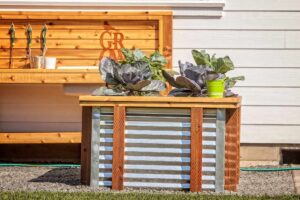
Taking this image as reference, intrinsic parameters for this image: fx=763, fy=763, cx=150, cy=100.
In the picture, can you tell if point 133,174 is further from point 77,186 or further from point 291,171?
point 291,171

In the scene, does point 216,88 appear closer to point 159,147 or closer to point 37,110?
point 159,147

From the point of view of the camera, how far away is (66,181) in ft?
22.9

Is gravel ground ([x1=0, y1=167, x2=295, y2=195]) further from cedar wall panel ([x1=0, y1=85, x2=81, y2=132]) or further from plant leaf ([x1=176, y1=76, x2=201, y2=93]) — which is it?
plant leaf ([x1=176, y1=76, x2=201, y2=93])

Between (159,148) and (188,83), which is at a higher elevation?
(188,83)

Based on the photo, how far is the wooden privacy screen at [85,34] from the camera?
331 inches

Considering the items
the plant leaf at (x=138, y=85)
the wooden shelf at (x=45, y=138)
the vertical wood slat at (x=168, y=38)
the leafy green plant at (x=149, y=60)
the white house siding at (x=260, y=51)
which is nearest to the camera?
the plant leaf at (x=138, y=85)

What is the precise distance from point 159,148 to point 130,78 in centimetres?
65

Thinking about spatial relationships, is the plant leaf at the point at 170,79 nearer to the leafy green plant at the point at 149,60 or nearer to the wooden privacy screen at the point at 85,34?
the leafy green plant at the point at 149,60

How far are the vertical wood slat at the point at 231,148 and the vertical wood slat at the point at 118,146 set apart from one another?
A: 0.88 metres

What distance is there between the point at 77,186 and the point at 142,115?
862mm

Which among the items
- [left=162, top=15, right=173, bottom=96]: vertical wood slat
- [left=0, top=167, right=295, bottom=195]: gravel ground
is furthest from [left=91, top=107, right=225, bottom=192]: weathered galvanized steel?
[left=162, top=15, right=173, bottom=96]: vertical wood slat

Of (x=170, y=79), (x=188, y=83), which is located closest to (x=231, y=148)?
(x=188, y=83)

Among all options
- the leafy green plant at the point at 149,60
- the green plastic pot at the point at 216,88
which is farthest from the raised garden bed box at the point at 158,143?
the leafy green plant at the point at 149,60

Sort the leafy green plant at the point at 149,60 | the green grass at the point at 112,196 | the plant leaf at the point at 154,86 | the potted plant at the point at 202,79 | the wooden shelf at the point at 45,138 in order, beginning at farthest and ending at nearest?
the wooden shelf at the point at 45,138 < the leafy green plant at the point at 149,60 < the plant leaf at the point at 154,86 < the potted plant at the point at 202,79 < the green grass at the point at 112,196
